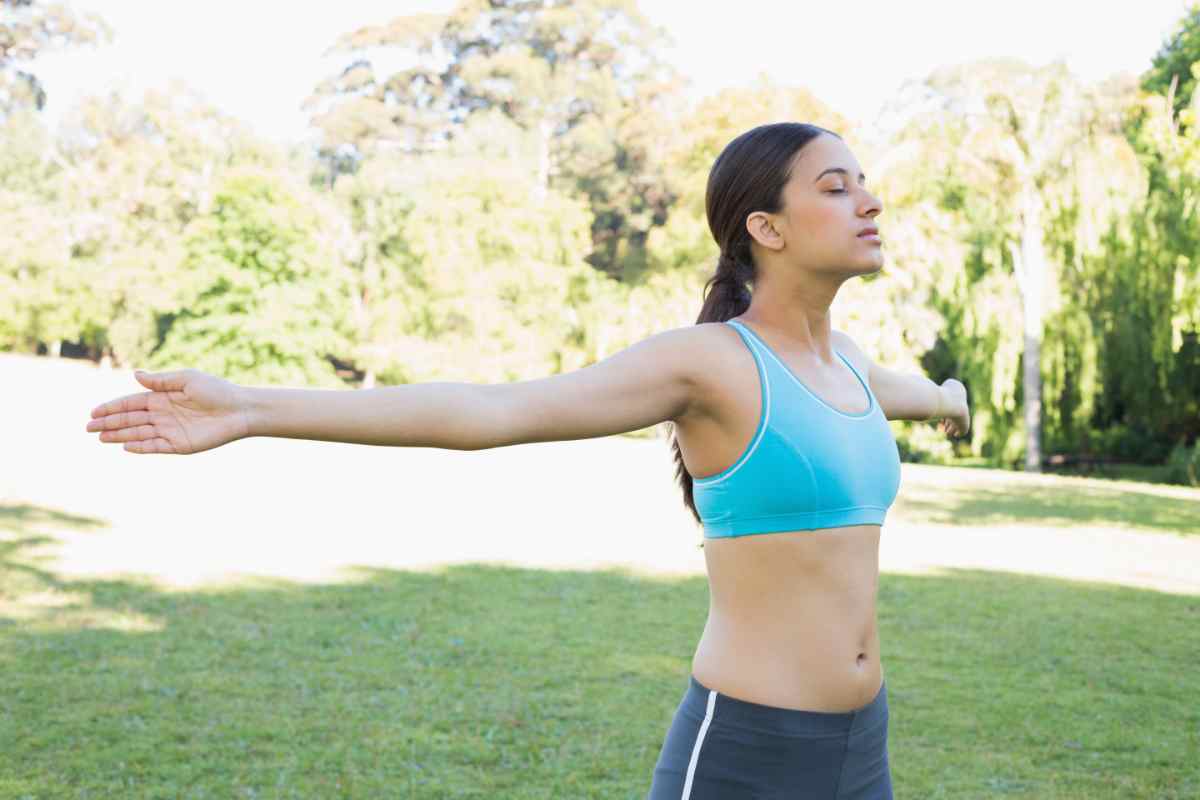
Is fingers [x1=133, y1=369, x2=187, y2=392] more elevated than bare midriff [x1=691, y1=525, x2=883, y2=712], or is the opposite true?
fingers [x1=133, y1=369, x2=187, y2=392]

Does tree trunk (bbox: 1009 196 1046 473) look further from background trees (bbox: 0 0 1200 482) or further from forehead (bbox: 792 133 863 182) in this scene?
forehead (bbox: 792 133 863 182)

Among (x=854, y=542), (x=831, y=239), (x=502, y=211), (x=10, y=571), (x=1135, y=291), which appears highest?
(x=502, y=211)

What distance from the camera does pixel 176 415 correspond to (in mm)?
1907

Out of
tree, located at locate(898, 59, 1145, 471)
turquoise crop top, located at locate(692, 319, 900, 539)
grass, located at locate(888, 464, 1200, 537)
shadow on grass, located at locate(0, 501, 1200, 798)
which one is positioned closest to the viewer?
turquoise crop top, located at locate(692, 319, 900, 539)

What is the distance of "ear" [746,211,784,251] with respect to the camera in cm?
216

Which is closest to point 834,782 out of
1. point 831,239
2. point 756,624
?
point 756,624

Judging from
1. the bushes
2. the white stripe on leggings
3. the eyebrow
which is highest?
the eyebrow

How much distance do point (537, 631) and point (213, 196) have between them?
38.5m

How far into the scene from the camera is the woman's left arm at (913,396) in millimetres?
2660

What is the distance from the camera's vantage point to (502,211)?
122 feet

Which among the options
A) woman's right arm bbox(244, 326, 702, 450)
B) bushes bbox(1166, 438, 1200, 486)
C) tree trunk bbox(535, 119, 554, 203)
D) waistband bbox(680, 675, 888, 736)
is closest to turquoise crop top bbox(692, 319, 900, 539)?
woman's right arm bbox(244, 326, 702, 450)

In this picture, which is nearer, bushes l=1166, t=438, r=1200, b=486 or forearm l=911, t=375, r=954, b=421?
forearm l=911, t=375, r=954, b=421

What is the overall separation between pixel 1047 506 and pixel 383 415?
16346 millimetres

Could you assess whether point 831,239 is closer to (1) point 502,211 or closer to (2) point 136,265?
(1) point 502,211
